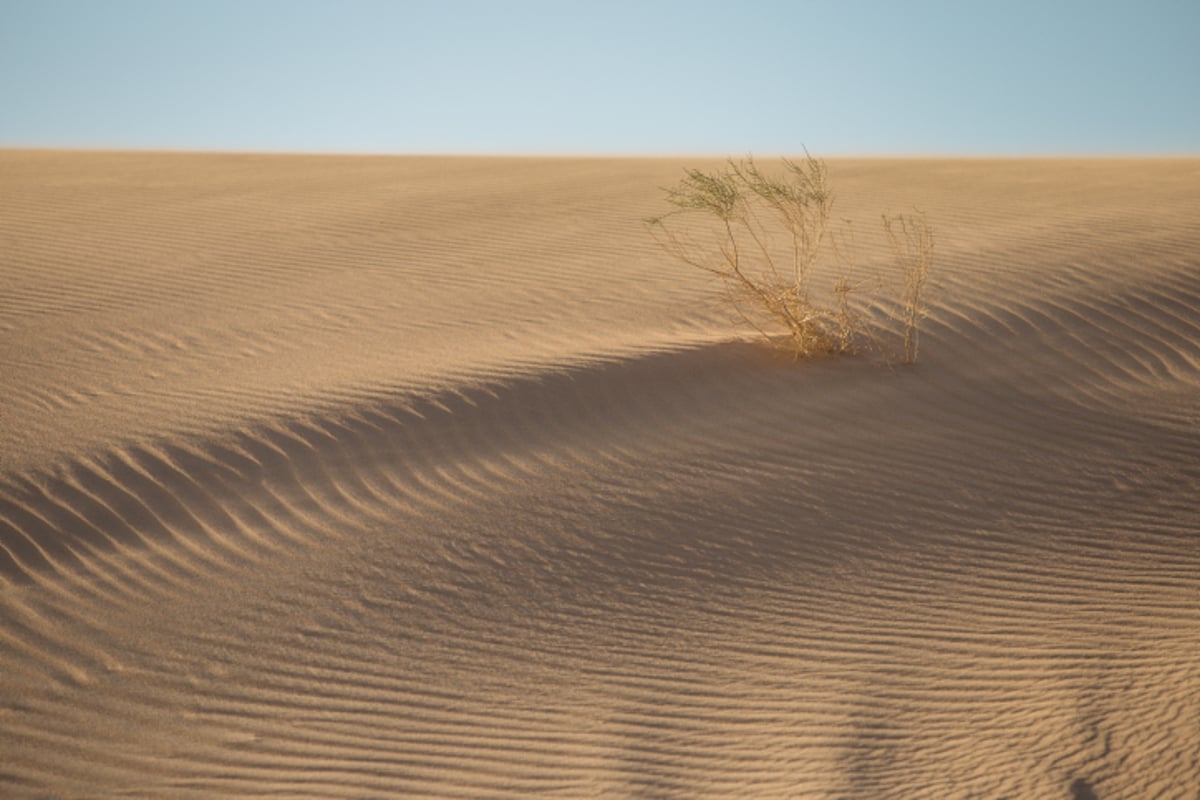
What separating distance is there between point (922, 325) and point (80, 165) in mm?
18176

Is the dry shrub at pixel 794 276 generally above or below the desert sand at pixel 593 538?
above

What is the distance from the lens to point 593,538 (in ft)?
19.3

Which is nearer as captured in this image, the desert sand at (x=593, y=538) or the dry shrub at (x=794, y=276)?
the desert sand at (x=593, y=538)

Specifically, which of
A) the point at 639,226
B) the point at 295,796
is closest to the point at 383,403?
the point at 295,796

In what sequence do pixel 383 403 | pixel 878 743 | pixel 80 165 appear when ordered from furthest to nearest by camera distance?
pixel 80 165 → pixel 383 403 → pixel 878 743

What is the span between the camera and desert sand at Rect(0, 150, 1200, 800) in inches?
162

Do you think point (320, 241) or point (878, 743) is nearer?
point (878, 743)

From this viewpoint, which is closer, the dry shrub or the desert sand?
the desert sand

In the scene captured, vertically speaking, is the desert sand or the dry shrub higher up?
the dry shrub

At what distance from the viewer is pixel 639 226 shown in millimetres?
13914

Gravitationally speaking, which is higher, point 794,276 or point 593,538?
point 794,276

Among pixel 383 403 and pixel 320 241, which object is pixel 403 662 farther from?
pixel 320 241

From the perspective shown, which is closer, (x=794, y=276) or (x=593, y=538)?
(x=593, y=538)

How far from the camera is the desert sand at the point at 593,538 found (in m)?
4.11
